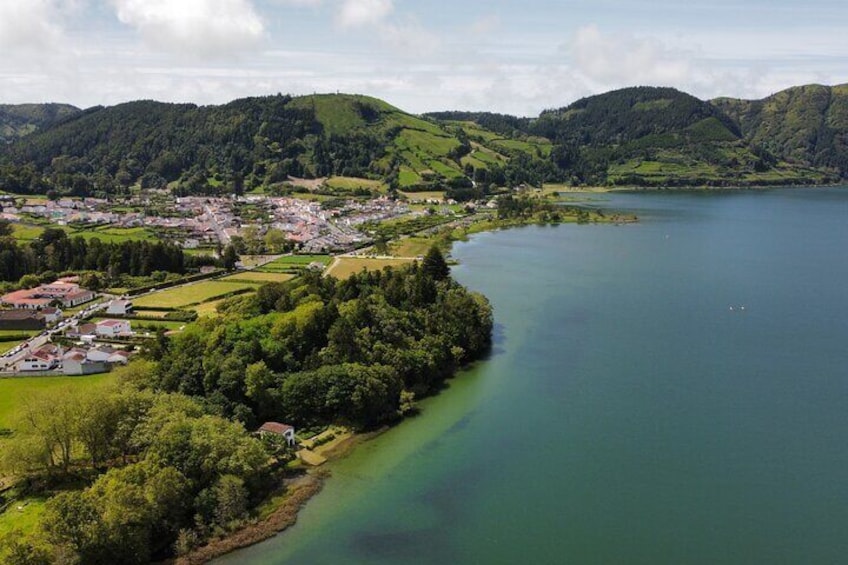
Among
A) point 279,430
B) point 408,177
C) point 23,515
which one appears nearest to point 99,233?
point 279,430

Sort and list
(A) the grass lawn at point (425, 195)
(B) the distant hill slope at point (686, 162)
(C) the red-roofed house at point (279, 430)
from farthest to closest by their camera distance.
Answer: (B) the distant hill slope at point (686, 162)
(A) the grass lawn at point (425, 195)
(C) the red-roofed house at point (279, 430)

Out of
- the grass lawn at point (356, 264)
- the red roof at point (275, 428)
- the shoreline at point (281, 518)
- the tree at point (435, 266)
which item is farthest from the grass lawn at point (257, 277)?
the shoreline at point (281, 518)

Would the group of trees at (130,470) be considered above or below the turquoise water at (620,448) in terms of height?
above

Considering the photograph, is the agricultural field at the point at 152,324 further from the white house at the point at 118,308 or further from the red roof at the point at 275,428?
the red roof at the point at 275,428

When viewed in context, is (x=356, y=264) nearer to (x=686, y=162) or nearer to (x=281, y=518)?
(x=281, y=518)

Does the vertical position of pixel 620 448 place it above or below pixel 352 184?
below

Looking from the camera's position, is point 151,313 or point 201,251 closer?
point 151,313
